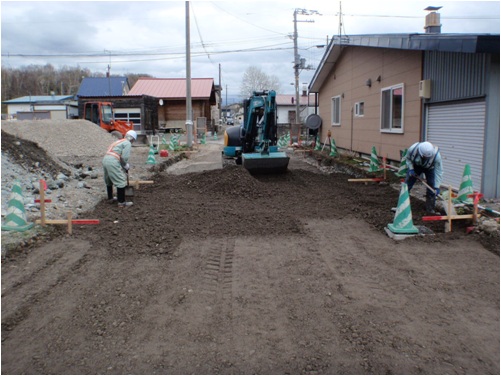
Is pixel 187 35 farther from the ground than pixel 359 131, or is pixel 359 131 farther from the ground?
pixel 187 35

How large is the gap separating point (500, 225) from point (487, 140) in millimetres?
2442

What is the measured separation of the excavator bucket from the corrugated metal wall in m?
4.26

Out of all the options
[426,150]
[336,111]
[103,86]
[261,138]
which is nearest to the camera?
[426,150]

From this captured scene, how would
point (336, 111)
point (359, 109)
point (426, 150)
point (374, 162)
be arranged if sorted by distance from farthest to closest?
point (336, 111) < point (359, 109) < point (374, 162) < point (426, 150)

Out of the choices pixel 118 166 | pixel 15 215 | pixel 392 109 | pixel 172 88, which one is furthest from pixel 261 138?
pixel 172 88

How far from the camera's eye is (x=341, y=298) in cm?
471

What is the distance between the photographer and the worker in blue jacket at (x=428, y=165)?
7715 mm

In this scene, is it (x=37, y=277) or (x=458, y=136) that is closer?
(x=37, y=277)

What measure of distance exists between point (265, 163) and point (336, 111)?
32.2 feet

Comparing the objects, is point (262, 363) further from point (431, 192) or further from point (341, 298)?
point (431, 192)

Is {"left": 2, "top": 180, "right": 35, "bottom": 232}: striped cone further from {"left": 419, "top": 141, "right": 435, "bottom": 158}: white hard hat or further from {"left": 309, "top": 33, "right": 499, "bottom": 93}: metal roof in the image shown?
{"left": 309, "top": 33, "right": 499, "bottom": 93}: metal roof

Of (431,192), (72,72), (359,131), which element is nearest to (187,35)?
(359,131)

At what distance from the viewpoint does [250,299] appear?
4699 millimetres

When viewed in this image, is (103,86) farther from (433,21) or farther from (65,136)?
(433,21)
